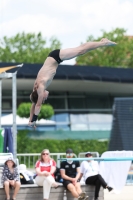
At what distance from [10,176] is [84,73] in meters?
21.9

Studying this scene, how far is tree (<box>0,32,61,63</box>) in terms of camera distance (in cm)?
5303

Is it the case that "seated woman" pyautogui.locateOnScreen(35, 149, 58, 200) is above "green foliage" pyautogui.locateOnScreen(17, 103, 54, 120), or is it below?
below

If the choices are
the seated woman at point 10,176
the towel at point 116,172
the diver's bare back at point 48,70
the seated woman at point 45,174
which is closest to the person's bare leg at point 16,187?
the seated woman at point 10,176

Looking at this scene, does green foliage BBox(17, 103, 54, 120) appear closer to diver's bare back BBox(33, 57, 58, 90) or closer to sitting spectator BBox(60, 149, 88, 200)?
sitting spectator BBox(60, 149, 88, 200)

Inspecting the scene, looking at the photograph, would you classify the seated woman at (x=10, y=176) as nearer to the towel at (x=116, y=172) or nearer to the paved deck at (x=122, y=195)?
the paved deck at (x=122, y=195)

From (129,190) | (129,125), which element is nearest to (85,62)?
(129,125)

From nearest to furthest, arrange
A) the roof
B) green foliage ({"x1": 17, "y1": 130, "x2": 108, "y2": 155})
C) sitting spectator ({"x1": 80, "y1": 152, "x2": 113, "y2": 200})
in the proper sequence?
sitting spectator ({"x1": 80, "y1": 152, "x2": 113, "y2": 200}) < green foliage ({"x1": 17, "y1": 130, "x2": 108, "y2": 155}) < the roof

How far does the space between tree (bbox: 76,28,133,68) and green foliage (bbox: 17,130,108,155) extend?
2218 centimetres

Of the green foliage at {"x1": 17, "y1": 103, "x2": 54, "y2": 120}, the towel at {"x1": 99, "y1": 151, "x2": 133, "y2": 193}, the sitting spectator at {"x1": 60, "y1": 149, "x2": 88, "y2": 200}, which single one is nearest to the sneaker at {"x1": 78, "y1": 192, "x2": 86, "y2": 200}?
the sitting spectator at {"x1": 60, "y1": 149, "x2": 88, "y2": 200}

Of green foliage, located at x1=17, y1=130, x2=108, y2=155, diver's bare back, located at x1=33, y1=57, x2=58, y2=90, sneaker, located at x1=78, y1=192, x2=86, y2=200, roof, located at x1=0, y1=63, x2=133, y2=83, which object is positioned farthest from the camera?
roof, located at x1=0, y1=63, x2=133, y2=83

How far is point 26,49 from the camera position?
55.5 metres

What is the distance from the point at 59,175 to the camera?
14.1 meters

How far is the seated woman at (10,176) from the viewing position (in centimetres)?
1302

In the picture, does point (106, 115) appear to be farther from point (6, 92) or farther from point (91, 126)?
point (6, 92)
